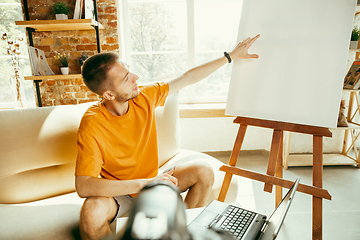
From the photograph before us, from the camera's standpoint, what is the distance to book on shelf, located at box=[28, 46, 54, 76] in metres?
2.20

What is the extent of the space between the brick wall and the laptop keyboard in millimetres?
2150

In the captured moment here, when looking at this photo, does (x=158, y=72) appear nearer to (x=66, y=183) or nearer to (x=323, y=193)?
(x=66, y=183)

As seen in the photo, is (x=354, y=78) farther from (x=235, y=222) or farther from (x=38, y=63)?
(x=38, y=63)

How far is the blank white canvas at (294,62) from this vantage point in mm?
1082

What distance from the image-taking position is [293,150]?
2.72 meters

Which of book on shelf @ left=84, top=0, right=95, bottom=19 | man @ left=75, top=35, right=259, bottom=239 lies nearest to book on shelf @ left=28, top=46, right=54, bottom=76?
book on shelf @ left=84, top=0, right=95, bottom=19

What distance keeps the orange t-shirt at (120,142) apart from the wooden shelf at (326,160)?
1.86 meters

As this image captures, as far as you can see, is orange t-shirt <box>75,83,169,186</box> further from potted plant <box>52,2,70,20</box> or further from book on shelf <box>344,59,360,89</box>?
book on shelf <box>344,59,360,89</box>

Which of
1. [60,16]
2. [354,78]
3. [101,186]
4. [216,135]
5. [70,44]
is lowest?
[216,135]

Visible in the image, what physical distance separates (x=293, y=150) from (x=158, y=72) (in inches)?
76.9

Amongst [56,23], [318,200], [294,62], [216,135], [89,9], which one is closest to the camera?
[318,200]

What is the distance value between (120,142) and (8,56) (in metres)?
2.56

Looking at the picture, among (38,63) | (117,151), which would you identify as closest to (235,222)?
(117,151)

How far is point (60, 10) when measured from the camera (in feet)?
7.30
